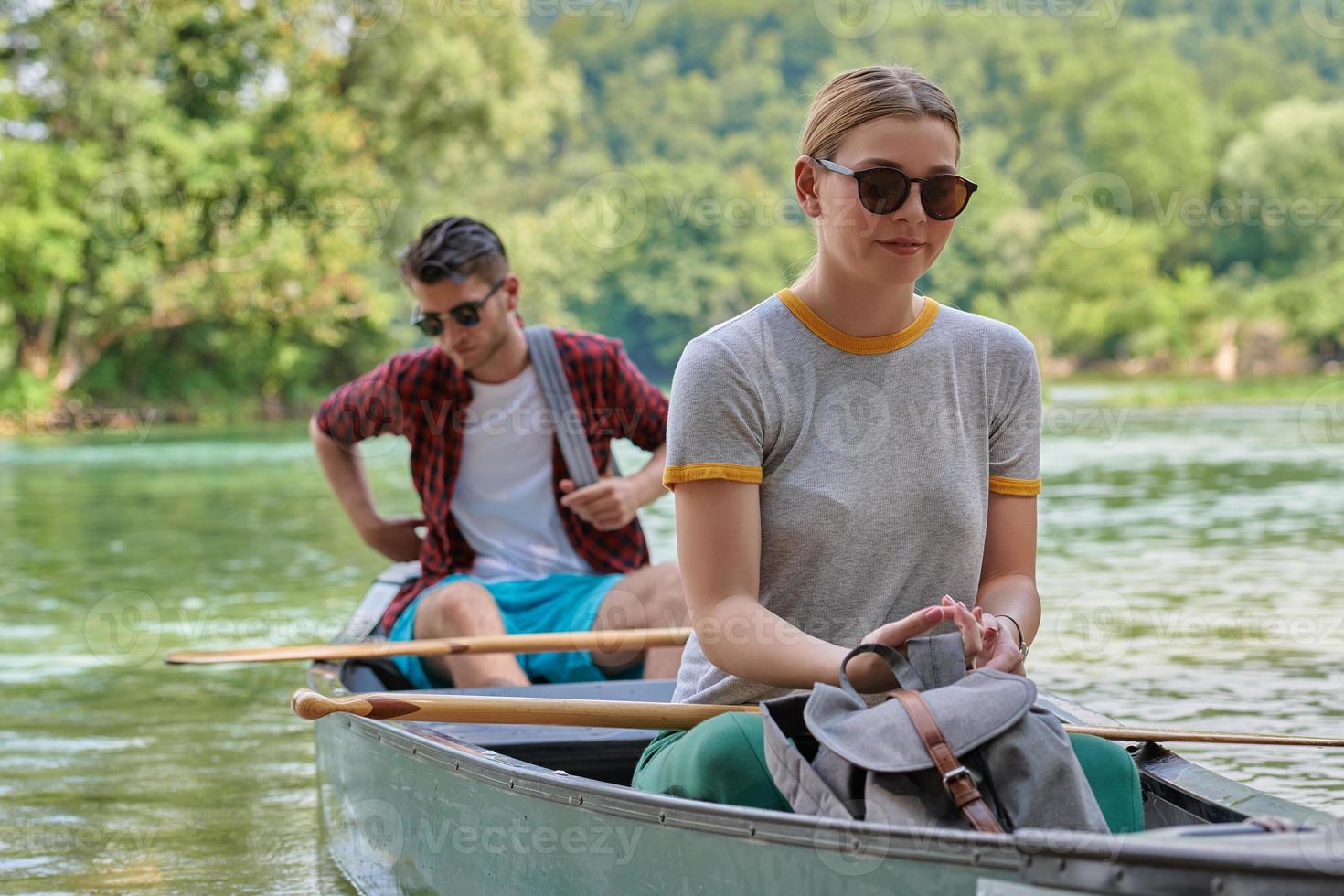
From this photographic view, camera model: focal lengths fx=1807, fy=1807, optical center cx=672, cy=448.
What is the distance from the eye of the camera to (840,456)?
245cm

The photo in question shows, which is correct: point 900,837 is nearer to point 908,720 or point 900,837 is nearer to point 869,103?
point 908,720

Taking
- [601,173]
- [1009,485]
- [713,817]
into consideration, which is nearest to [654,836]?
[713,817]

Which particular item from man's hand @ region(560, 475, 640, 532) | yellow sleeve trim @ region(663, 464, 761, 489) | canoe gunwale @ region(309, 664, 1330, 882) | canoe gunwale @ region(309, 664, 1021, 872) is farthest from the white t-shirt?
yellow sleeve trim @ region(663, 464, 761, 489)

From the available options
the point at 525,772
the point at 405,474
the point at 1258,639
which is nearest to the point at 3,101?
the point at 405,474

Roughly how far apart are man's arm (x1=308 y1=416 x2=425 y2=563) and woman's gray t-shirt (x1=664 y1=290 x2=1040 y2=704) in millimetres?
2463

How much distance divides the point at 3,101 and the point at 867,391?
27818 millimetres

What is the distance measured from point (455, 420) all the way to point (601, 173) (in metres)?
65.2

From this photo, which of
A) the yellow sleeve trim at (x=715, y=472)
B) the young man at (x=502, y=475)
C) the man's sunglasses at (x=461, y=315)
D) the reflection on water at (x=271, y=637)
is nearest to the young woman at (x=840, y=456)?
the yellow sleeve trim at (x=715, y=472)

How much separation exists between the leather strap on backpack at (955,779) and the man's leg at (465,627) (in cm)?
202

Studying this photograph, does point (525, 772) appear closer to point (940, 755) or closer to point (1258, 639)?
point (940, 755)

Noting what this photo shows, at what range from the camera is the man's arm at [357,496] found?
189 inches

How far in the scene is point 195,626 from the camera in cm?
835

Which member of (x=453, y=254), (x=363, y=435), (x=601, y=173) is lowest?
(x=363, y=435)

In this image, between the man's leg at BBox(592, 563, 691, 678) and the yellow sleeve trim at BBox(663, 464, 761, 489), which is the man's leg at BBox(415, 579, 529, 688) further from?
the yellow sleeve trim at BBox(663, 464, 761, 489)
